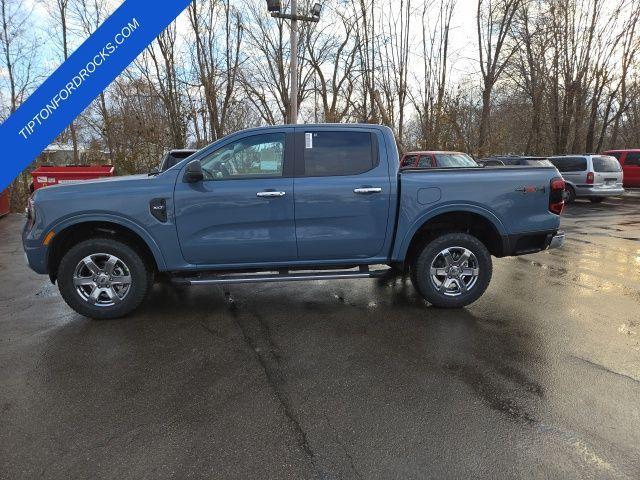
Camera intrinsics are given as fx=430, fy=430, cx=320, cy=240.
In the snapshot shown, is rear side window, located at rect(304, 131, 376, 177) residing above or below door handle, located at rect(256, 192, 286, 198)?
above

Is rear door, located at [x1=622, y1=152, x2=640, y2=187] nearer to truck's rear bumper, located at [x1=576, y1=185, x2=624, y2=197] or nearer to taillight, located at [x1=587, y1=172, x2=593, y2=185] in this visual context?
truck's rear bumper, located at [x1=576, y1=185, x2=624, y2=197]

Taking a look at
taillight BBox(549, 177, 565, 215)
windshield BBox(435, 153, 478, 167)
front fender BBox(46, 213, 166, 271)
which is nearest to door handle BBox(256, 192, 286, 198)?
front fender BBox(46, 213, 166, 271)

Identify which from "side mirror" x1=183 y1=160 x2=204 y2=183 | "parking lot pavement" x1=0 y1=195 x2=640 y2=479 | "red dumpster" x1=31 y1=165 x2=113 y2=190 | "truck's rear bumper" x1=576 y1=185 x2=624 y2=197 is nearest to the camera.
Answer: "parking lot pavement" x1=0 y1=195 x2=640 y2=479

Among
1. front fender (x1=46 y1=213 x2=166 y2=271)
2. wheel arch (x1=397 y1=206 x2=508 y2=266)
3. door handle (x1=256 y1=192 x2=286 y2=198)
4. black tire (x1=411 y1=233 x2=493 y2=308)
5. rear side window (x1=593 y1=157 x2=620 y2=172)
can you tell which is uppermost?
rear side window (x1=593 y1=157 x2=620 y2=172)

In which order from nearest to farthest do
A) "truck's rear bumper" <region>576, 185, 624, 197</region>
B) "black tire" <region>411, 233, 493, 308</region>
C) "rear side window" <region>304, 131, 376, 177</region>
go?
"rear side window" <region>304, 131, 376, 177</region>
"black tire" <region>411, 233, 493, 308</region>
"truck's rear bumper" <region>576, 185, 624, 197</region>

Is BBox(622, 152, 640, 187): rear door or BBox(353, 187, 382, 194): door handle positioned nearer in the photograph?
BBox(353, 187, 382, 194): door handle

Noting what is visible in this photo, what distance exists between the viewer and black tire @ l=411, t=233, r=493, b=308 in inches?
187

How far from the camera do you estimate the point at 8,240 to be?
32.3ft

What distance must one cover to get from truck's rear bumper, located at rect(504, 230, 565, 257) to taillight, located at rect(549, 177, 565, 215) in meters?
0.29

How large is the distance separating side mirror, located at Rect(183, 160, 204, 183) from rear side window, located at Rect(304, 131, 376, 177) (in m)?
1.08

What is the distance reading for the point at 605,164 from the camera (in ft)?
51.4

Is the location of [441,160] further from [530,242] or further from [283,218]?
[283,218]

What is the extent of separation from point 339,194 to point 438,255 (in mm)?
1306

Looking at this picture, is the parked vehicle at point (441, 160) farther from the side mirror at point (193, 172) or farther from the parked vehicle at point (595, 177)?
the side mirror at point (193, 172)
